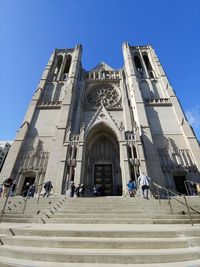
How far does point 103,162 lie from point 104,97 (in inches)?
404

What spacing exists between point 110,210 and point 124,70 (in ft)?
79.5

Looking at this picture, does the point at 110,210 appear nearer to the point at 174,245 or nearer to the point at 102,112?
the point at 174,245

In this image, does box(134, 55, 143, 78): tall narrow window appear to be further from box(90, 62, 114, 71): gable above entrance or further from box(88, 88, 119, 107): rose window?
box(88, 88, 119, 107): rose window

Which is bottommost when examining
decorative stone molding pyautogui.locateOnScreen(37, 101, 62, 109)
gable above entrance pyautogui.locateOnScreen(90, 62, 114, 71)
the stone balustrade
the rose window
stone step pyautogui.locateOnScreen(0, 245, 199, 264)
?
stone step pyautogui.locateOnScreen(0, 245, 199, 264)

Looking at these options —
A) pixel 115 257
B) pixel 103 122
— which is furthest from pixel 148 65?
pixel 115 257

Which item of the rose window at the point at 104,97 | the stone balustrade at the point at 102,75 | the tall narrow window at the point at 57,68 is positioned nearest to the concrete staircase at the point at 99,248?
the rose window at the point at 104,97

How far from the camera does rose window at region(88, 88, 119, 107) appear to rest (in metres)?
22.4

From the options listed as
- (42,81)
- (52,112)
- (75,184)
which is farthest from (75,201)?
(42,81)

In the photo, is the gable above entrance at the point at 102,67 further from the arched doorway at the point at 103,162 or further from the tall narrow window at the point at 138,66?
the arched doorway at the point at 103,162

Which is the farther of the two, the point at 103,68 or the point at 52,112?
the point at 103,68

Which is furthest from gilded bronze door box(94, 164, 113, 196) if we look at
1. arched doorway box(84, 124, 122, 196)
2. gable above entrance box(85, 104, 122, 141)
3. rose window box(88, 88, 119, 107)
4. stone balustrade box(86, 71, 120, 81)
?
stone balustrade box(86, 71, 120, 81)

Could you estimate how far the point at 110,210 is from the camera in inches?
276

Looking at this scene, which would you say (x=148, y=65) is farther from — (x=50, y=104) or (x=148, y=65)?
(x=50, y=104)

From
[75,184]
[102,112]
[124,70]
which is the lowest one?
[75,184]
